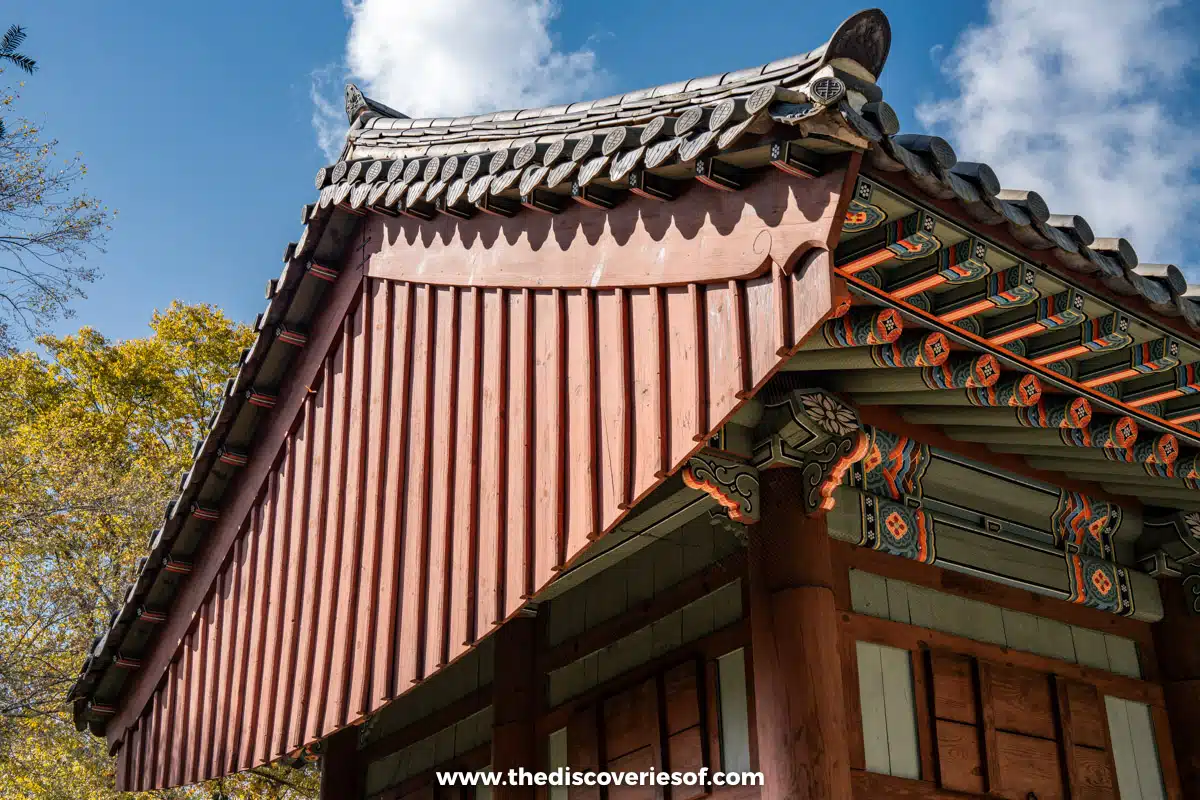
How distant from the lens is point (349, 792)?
8.07 meters

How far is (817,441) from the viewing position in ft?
16.5

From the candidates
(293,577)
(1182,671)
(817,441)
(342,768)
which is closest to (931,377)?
(817,441)

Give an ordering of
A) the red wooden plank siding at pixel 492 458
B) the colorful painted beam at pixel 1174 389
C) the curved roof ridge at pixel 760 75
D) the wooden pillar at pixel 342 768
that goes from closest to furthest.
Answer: the curved roof ridge at pixel 760 75
the red wooden plank siding at pixel 492 458
the colorful painted beam at pixel 1174 389
the wooden pillar at pixel 342 768

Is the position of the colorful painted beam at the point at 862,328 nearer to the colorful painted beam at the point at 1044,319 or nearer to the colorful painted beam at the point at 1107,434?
the colorful painted beam at the point at 1044,319

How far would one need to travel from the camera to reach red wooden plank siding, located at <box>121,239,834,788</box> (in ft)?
13.0

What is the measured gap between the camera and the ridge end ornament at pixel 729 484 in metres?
4.97

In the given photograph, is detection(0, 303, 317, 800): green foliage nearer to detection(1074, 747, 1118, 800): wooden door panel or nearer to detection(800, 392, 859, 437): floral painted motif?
detection(800, 392, 859, 437): floral painted motif

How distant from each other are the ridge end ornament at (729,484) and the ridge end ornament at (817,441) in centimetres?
15

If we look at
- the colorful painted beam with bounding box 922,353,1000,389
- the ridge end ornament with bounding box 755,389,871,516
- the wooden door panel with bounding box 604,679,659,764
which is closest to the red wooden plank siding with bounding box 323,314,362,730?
the wooden door panel with bounding box 604,679,659,764

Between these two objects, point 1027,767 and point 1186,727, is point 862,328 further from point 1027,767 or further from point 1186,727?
point 1186,727

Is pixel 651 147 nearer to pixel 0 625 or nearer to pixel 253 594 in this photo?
pixel 253 594

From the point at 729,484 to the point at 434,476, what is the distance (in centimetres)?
135

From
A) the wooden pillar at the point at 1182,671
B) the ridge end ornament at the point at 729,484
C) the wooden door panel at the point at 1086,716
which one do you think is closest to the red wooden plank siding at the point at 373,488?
the ridge end ornament at the point at 729,484

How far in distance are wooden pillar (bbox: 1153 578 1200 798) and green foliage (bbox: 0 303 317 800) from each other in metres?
9.25
